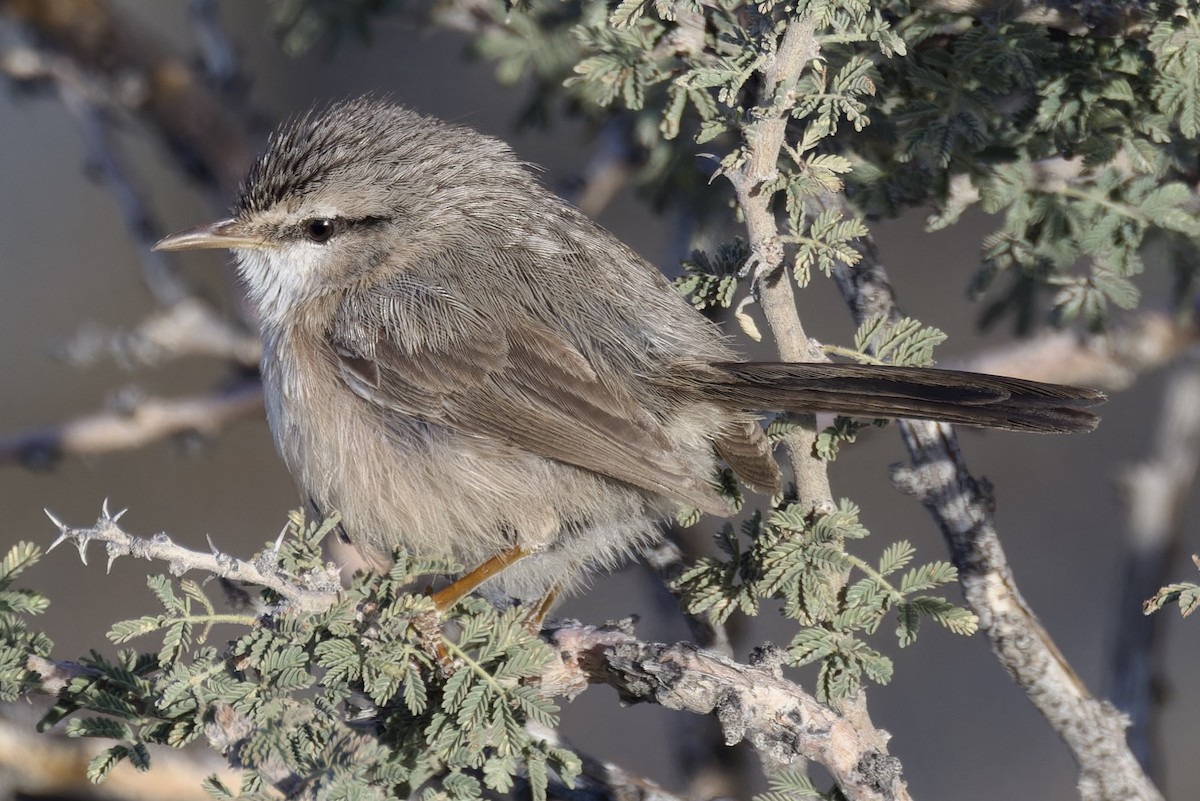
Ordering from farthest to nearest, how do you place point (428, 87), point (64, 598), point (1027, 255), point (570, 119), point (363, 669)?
point (428, 87)
point (64, 598)
point (570, 119)
point (1027, 255)
point (363, 669)

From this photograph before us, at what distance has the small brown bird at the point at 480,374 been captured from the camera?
3461 mm

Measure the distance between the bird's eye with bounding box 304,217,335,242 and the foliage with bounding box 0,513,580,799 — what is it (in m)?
1.32

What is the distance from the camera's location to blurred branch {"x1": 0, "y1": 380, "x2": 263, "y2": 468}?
18.3 ft

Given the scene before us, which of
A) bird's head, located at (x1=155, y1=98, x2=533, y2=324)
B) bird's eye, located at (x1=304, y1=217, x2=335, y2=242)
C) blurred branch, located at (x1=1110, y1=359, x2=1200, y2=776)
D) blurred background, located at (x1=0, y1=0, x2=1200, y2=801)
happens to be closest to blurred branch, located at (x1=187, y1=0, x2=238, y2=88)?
blurred background, located at (x1=0, y1=0, x2=1200, y2=801)

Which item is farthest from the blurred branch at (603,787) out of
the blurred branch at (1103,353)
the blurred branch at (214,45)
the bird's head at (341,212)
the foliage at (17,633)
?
the blurred branch at (214,45)

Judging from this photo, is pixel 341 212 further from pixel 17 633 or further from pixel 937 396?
pixel 937 396

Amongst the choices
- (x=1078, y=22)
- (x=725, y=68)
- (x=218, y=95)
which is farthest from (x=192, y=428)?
(x=1078, y=22)

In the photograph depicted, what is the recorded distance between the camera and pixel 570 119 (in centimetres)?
501

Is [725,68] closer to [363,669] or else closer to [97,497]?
[363,669]

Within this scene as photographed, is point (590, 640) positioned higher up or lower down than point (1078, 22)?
lower down

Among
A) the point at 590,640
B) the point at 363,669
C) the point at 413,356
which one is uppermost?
the point at 413,356

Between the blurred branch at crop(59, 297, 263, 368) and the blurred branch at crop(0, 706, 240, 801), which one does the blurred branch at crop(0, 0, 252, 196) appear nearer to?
the blurred branch at crop(59, 297, 263, 368)

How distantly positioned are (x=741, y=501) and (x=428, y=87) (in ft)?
25.0

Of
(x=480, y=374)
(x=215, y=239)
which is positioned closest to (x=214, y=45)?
(x=215, y=239)
